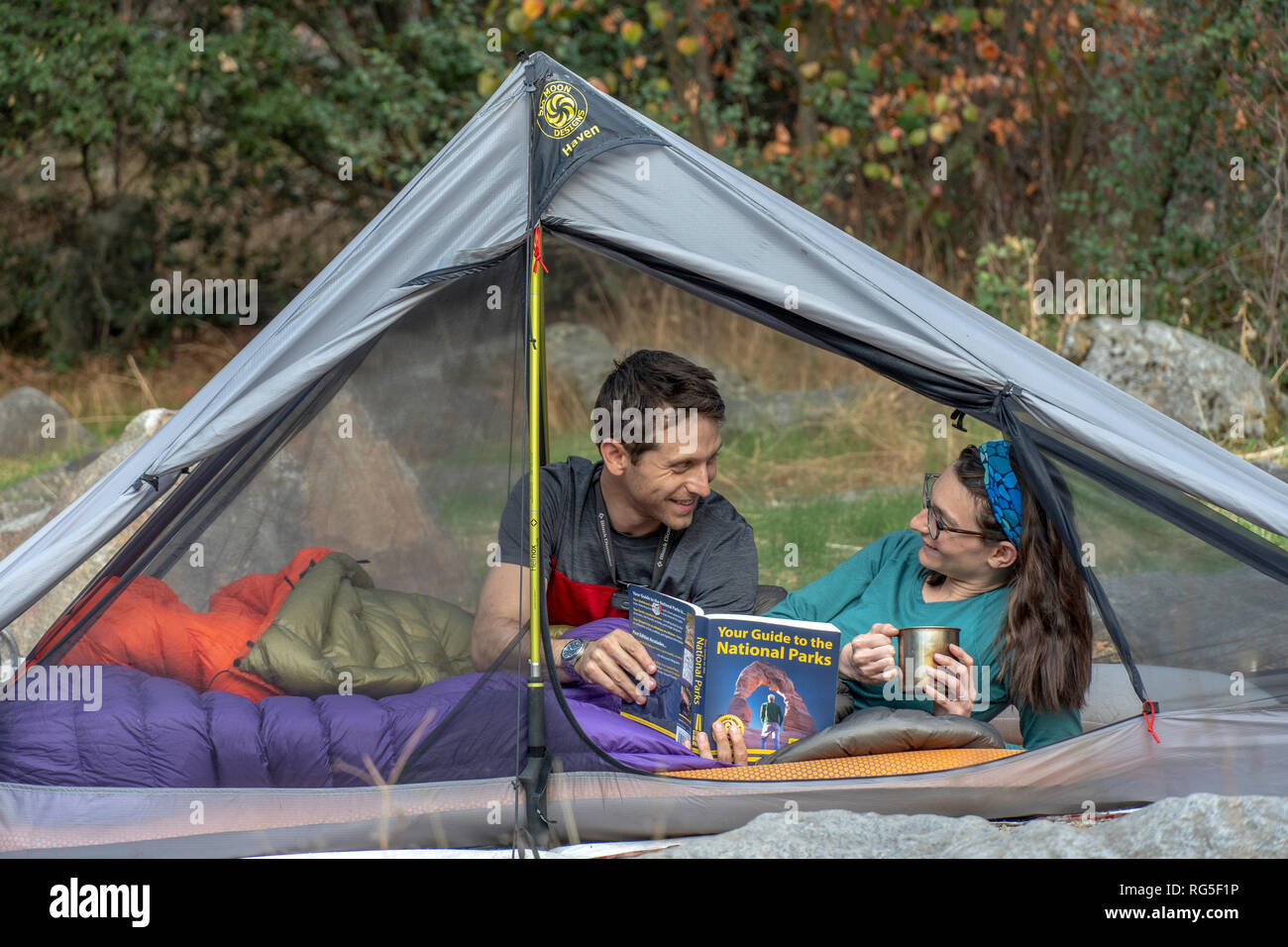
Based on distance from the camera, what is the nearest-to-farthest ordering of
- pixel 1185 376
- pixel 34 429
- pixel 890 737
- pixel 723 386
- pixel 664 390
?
pixel 890 737 → pixel 664 390 → pixel 1185 376 → pixel 723 386 → pixel 34 429

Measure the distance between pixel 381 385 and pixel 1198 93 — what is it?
6.05m

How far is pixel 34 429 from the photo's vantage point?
7.54 m

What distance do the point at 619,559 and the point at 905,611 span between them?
66cm

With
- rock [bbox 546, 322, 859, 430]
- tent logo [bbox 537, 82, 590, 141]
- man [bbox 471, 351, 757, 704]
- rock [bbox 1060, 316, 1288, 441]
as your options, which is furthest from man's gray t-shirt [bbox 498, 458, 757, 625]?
rock [bbox 1060, 316, 1288, 441]

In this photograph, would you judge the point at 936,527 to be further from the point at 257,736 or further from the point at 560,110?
the point at 257,736

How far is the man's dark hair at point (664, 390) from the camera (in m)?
2.91

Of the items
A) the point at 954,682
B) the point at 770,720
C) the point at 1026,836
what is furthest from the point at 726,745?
the point at 1026,836

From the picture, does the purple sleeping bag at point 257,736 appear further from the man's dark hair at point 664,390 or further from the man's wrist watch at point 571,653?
the man's dark hair at point 664,390

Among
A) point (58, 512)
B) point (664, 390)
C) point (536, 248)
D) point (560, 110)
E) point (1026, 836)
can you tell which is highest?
point (560, 110)

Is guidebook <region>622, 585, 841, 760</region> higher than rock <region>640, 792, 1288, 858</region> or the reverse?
higher

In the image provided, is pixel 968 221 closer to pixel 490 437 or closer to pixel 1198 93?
pixel 1198 93

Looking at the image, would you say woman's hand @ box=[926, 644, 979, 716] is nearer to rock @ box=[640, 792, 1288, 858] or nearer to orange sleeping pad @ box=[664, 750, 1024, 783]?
orange sleeping pad @ box=[664, 750, 1024, 783]

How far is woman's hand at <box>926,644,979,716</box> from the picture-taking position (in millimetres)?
2744

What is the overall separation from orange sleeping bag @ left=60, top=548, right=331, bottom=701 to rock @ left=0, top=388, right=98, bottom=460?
202 inches
